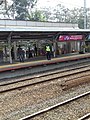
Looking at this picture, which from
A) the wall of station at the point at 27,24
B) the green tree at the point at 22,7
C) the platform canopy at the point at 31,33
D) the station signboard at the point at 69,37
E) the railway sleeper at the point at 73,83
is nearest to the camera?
the railway sleeper at the point at 73,83

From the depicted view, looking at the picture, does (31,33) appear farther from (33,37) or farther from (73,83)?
(73,83)

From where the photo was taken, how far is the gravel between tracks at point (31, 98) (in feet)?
28.2

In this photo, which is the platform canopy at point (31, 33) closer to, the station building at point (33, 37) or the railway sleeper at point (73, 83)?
the station building at point (33, 37)

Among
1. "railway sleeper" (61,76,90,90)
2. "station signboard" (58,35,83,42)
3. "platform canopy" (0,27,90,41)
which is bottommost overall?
"railway sleeper" (61,76,90,90)

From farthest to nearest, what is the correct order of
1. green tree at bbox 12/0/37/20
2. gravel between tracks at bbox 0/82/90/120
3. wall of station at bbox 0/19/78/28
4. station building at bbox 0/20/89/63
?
green tree at bbox 12/0/37/20 → wall of station at bbox 0/19/78/28 → station building at bbox 0/20/89/63 → gravel between tracks at bbox 0/82/90/120

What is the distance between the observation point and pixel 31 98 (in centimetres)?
1042

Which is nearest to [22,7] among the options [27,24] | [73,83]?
[27,24]

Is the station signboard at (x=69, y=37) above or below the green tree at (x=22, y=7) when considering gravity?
below

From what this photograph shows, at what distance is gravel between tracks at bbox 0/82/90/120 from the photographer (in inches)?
338

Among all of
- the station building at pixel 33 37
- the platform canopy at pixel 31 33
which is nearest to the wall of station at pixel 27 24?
the station building at pixel 33 37

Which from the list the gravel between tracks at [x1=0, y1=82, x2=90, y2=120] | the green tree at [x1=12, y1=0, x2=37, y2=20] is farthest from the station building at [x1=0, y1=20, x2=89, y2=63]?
the green tree at [x1=12, y1=0, x2=37, y2=20]

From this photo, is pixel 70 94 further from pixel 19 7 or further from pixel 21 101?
pixel 19 7

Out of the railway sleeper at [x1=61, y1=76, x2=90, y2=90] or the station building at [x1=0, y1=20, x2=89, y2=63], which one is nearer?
the railway sleeper at [x1=61, y1=76, x2=90, y2=90]

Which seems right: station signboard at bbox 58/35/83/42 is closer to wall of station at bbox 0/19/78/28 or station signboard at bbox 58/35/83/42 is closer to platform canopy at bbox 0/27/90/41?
platform canopy at bbox 0/27/90/41
